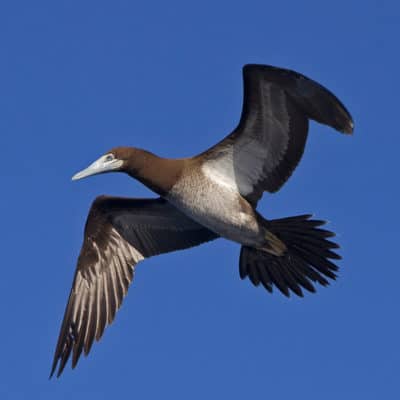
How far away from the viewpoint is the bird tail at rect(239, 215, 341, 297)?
36.4 feet

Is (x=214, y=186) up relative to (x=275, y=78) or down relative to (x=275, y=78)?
down

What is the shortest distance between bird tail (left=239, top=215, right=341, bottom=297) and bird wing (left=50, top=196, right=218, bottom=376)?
34.6 inches

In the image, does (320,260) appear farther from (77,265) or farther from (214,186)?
(77,265)

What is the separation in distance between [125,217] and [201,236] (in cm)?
98

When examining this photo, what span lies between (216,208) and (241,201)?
1.26 feet

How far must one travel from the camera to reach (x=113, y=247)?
40.2 ft

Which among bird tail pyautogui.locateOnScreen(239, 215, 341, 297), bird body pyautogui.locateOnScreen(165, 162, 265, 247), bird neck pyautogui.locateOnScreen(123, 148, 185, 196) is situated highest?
bird neck pyautogui.locateOnScreen(123, 148, 185, 196)

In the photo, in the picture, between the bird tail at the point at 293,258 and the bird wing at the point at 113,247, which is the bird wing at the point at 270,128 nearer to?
the bird tail at the point at 293,258

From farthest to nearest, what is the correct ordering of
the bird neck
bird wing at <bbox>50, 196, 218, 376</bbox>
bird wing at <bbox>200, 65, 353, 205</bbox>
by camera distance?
1. bird wing at <bbox>50, 196, 218, 376</bbox>
2. the bird neck
3. bird wing at <bbox>200, 65, 353, 205</bbox>

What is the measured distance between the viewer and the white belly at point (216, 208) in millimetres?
10781

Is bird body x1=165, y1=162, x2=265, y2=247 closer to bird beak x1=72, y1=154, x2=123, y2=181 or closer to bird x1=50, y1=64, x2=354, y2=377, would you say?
bird x1=50, y1=64, x2=354, y2=377

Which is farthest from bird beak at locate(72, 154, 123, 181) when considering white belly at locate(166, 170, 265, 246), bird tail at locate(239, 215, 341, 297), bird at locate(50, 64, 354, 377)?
bird tail at locate(239, 215, 341, 297)

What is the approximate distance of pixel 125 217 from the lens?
1223 centimetres

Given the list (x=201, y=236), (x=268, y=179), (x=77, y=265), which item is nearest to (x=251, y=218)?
(x=268, y=179)
